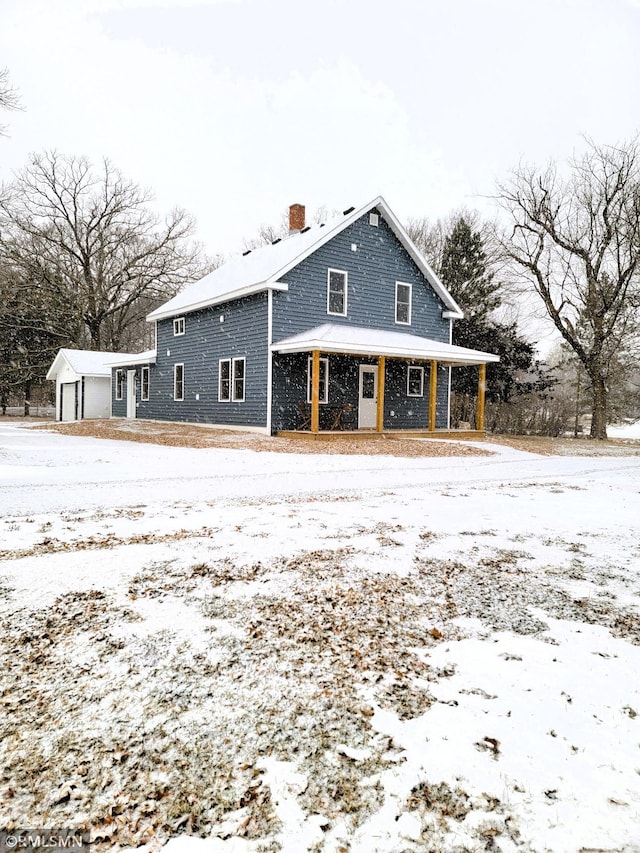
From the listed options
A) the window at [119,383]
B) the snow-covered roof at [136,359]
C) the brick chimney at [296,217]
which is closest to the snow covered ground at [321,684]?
the snow-covered roof at [136,359]

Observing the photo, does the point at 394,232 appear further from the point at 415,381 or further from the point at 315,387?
the point at 315,387

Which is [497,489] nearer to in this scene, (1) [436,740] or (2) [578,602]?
(2) [578,602]

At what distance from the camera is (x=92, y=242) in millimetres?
32969

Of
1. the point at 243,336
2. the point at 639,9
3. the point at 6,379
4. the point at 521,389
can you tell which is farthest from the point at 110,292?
the point at 639,9

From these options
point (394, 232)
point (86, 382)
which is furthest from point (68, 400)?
point (394, 232)

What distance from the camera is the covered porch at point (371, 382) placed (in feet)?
49.3

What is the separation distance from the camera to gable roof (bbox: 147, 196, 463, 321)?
16156 mm

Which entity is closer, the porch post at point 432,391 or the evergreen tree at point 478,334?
the porch post at point 432,391

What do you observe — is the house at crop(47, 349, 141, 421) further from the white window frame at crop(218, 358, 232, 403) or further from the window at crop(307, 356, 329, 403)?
the window at crop(307, 356, 329, 403)

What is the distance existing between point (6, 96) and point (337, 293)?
32.5ft

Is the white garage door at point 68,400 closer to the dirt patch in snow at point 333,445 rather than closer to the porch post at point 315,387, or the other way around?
the dirt patch in snow at point 333,445

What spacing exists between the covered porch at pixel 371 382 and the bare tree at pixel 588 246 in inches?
252

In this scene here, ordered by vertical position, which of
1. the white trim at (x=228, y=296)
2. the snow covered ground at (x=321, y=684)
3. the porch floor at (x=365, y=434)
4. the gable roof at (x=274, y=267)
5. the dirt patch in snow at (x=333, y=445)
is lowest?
the snow covered ground at (x=321, y=684)

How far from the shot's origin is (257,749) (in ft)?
5.92
